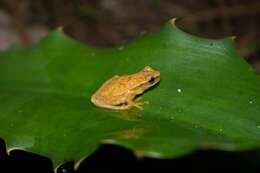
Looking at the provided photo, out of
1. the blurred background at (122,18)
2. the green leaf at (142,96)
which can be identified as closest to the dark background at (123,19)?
the blurred background at (122,18)

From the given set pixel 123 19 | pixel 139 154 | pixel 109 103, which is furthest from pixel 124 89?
pixel 123 19

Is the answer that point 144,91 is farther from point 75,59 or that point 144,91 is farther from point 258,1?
point 258,1

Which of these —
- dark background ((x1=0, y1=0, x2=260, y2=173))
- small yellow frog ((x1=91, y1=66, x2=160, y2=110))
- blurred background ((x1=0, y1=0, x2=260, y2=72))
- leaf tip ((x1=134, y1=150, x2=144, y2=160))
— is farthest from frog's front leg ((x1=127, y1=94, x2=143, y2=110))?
blurred background ((x1=0, y1=0, x2=260, y2=72))

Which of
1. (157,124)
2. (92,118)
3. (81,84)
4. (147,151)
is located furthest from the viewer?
(81,84)

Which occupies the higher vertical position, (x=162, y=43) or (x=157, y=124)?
(x=162, y=43)

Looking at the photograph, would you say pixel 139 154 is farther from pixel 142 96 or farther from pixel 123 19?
pixel 123 19

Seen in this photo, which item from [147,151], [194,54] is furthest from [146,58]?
[147,151]

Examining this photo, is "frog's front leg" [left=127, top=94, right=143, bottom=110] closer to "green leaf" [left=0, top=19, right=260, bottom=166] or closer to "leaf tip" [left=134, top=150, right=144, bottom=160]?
"green leaf" [left=0, top=19, right=260, bottom=166]
